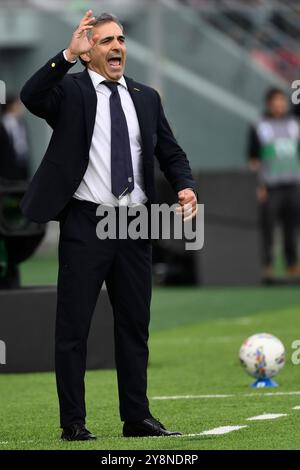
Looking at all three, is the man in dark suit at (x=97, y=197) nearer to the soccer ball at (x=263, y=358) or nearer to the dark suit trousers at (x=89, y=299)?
the dark suit trousers at (x=89, y=299)

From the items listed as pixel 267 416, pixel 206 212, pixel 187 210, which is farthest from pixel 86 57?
pixel 206 212

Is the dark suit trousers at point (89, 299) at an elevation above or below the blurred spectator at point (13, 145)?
below

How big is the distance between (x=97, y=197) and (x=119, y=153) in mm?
261

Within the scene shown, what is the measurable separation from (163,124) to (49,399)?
8.78ft

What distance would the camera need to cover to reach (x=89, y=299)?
775 cm

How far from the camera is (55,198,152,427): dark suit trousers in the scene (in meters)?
7.71

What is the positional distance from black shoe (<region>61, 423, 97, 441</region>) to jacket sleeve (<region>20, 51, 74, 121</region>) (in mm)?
1644

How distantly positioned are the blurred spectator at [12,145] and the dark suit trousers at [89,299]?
49.5 feet

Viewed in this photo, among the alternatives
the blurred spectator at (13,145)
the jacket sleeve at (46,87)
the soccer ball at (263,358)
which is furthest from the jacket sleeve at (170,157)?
the blurred spectator at (13,145)

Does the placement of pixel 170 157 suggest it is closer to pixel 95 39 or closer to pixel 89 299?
pixel 95 39

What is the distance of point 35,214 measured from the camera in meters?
7.69

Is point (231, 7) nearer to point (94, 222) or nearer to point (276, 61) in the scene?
point (276, 61)

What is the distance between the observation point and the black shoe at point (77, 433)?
765 cm
